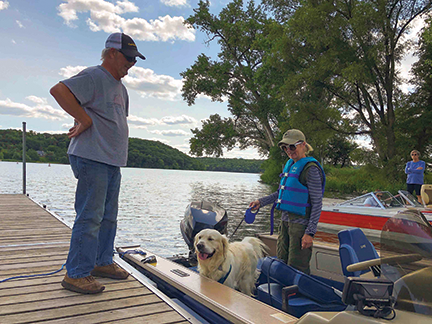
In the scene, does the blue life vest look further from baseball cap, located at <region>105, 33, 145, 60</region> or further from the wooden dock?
baseball cap, located at <region>105, 33, 145, 60</region>

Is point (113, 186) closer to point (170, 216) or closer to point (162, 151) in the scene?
point (170, 216)

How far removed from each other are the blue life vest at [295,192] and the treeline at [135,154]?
57.2 metres

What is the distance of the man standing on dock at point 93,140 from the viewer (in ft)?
8.89

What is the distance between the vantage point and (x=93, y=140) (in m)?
2.77

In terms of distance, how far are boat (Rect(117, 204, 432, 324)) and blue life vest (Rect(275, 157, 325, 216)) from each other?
658 millimetres

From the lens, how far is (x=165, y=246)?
9094 mm

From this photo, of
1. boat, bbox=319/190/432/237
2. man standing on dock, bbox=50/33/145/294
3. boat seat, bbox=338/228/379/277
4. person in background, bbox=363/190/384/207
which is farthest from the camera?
person in background, bbox=363/190/384/207

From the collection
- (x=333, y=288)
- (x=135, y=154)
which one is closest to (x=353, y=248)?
(x=333, y=288)

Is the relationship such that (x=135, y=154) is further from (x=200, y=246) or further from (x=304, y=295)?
(x=304, y=295)

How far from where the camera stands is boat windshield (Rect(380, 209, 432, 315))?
5.01ft

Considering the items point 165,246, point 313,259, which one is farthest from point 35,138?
point 313,259

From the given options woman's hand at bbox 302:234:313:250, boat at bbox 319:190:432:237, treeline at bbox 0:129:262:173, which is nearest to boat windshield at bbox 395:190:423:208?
boat at bbox 319:190:432:237

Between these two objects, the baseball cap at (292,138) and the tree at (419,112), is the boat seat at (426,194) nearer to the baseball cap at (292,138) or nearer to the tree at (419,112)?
the baseball cap at (292,138)

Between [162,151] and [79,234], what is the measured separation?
98.5m
